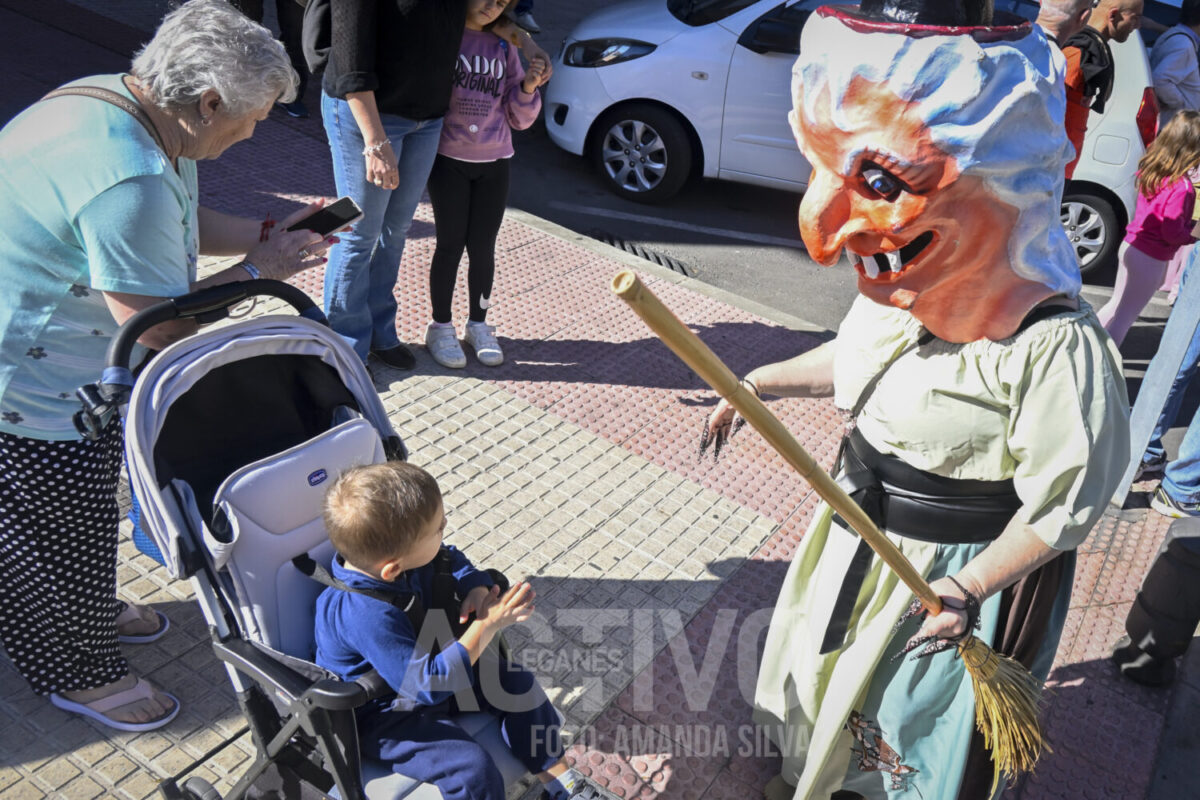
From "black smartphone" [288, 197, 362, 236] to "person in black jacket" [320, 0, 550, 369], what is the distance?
1144mm

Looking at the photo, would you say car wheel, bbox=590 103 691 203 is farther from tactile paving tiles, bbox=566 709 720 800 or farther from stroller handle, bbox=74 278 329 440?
stroller handle, bbox=74 278 329 440

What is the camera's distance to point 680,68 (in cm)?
740

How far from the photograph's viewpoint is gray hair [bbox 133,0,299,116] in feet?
7.98

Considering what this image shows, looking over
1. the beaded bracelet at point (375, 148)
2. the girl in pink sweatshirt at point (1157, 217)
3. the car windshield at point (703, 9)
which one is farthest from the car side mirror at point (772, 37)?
the beaded bracelet at point (375, 148)

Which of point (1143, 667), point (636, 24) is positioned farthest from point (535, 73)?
point (1143, 667)

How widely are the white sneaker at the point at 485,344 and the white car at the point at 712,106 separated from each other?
9.92 feet

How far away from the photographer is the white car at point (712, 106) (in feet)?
23.7

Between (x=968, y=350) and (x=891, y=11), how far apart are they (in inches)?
28.6

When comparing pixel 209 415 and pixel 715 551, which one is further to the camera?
pixel 715 551

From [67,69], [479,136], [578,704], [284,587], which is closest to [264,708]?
[284,587]

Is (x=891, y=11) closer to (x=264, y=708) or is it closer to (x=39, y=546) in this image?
(x=264, y=708)

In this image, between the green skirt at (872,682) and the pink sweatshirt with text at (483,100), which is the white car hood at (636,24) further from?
the green skirt at (872,682)

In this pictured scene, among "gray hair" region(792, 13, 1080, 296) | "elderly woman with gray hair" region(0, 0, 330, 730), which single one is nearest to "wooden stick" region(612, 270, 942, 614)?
"gray hair" region(792, 13, 1080, 296)

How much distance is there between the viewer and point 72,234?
2.38 meters
